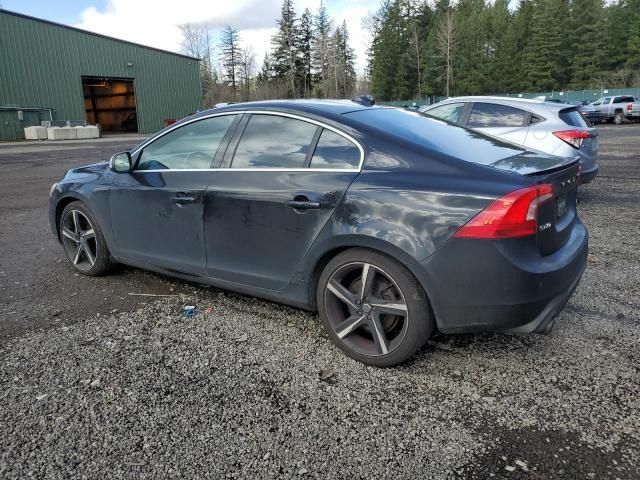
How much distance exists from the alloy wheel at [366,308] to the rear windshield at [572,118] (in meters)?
5.67

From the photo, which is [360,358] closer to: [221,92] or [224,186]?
[224,186]

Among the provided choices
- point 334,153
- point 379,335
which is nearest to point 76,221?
point 334,153

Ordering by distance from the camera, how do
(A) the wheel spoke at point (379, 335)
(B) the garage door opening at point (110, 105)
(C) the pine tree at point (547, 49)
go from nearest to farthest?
(A) the wheel spoke at point (379, 335)
(B) the garage door opening at point (110, 105)
(C) the pine tree at point (547, 49)

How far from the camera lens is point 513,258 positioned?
2.55 metres

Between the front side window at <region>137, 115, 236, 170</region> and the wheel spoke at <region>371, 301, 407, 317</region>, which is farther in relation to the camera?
the front side window at <region>137, 115, 236, 170</region>

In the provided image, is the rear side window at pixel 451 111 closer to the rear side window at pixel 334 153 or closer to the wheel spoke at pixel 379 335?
the rear side window at pixel 334 153

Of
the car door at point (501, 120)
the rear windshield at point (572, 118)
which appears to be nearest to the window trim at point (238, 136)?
the car door at point (501, 120)

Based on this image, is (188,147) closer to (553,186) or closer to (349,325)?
(349,325)

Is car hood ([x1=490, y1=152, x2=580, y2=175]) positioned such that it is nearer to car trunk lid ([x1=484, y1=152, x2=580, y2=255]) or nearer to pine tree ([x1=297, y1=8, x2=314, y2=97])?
car trunk lid ([x1=484, y1=152, x2=580, y2=255])

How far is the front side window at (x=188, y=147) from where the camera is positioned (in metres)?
3.69

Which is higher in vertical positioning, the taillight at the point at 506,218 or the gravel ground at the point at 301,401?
the taillight at the point at 506,218

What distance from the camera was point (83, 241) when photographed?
180 inches

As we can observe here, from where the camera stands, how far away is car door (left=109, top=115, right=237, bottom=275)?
12.0ft

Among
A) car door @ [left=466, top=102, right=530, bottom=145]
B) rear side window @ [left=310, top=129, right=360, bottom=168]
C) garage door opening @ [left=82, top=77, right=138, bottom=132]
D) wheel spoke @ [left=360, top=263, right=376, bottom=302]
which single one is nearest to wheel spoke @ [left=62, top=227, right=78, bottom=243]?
rear side window @ [left=310, top=129, right=360, bottom=168]
